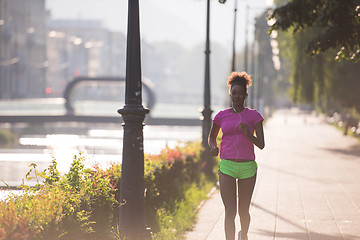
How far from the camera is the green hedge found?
6.66 metres

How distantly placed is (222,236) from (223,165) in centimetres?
281

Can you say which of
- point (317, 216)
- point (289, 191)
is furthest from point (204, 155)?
point (317, 216)

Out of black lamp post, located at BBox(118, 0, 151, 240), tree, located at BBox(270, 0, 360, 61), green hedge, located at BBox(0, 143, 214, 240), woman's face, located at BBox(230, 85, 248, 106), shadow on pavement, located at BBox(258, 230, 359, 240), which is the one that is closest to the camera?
tree, located at BBox(270, 0, 360, 61)

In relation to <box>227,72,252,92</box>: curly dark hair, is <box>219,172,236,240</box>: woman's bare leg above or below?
below

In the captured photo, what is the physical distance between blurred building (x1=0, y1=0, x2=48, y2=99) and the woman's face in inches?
4436

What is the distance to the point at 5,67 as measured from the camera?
404ft

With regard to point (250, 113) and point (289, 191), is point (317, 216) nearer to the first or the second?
point (289, 191)

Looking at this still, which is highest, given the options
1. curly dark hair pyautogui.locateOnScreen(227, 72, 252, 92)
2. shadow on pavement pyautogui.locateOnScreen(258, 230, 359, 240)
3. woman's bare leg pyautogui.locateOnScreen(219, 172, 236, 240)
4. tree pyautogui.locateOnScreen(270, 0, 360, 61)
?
tree pyautogui.locateOnScreen(270, 0, 360, 61)

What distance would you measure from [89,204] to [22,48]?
128475 millimetres

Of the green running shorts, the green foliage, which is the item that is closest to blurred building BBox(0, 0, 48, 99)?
the green foliage

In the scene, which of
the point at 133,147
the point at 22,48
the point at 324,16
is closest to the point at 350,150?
the point at 133,147

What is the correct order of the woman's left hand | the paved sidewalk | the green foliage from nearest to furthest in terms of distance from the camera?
the woman's left hand < the paved sidewalk < the green foliage

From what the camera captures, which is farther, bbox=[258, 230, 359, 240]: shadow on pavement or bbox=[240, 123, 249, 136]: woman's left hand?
bbox=[258, 230, 359, 240]: shadow on pavement

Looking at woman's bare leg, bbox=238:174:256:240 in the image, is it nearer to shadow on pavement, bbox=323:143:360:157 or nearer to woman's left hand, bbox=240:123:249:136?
woman's left hand, bbox=240:123:249:136
